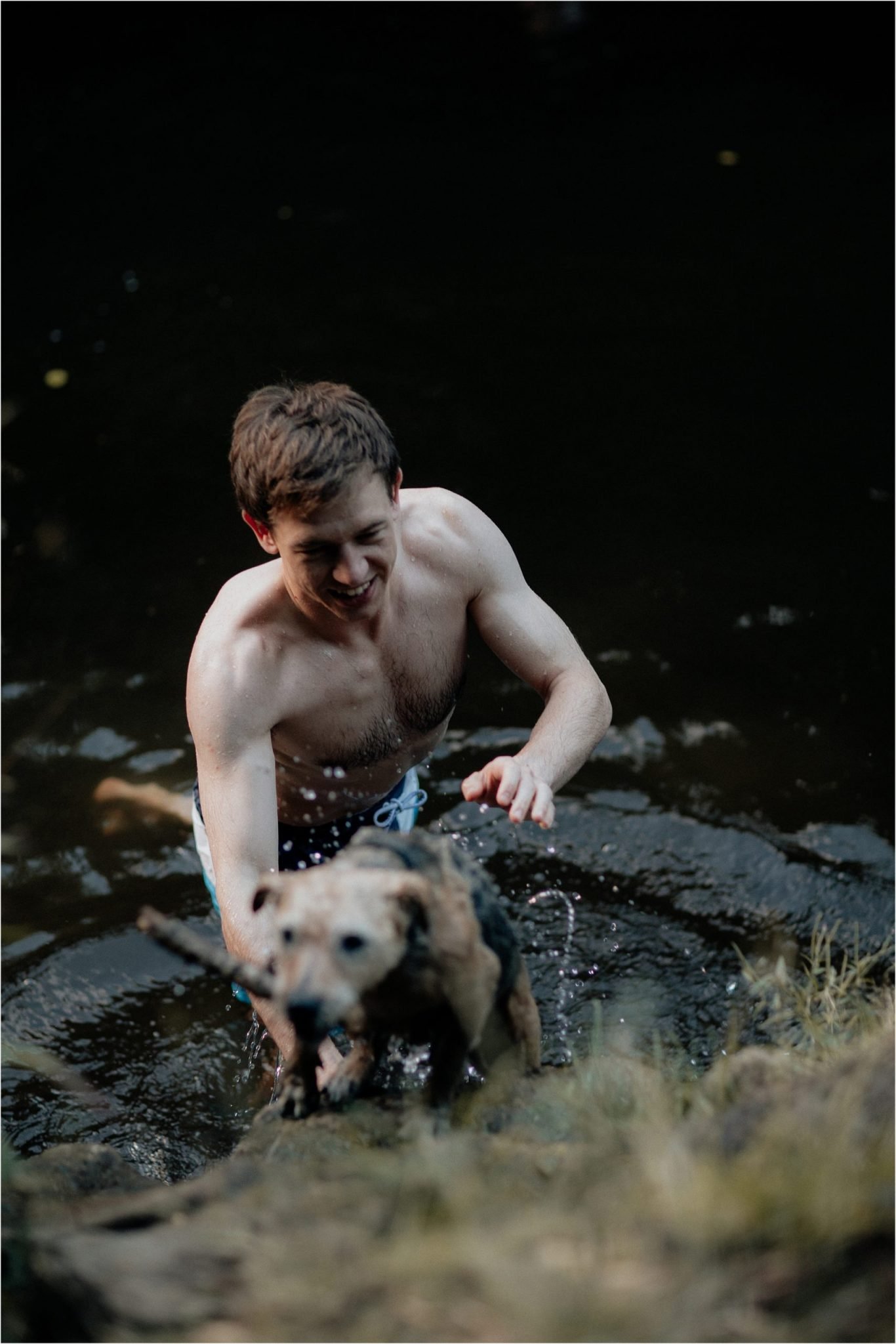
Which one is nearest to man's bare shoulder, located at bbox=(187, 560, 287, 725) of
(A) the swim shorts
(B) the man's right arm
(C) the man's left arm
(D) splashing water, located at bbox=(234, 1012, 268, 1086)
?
(B) the man's right arm

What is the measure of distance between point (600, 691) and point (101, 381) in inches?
242

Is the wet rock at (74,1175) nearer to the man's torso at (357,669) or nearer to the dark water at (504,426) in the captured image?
the dark water at (504,426)

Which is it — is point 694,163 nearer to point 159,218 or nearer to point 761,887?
point 159,218

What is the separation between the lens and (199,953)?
2.26 m

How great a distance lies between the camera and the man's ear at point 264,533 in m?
3.84

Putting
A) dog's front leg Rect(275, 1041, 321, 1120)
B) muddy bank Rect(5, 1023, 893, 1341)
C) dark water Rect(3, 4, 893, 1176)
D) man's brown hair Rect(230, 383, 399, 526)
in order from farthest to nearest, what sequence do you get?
dark water Rect(3, 4, 893, 1176) → man's brown hair Rect(230, 383, 399, 526) → dog's front leg Rect(275, 1041, 321, 1120) → muddy bank Rect(5, 1023, 893, 1341)

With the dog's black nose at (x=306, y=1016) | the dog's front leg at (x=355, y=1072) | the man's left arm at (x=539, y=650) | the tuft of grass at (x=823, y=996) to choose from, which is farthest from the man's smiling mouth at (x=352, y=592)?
the dog's black nose at (x=306, y=1016)

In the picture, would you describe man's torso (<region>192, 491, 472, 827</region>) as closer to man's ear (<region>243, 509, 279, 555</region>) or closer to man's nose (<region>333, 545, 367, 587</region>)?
man's ear (<region>243, 509, 279, 555</region>)

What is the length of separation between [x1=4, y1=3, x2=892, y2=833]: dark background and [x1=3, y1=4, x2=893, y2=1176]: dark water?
0.03m

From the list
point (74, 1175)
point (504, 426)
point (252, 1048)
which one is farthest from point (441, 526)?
point (504, 426)

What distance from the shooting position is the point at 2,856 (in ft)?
19.6

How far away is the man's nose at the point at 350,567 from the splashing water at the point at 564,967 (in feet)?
5.62

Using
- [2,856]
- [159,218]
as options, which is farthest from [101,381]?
[2,856]

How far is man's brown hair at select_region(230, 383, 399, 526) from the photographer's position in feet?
11.6
